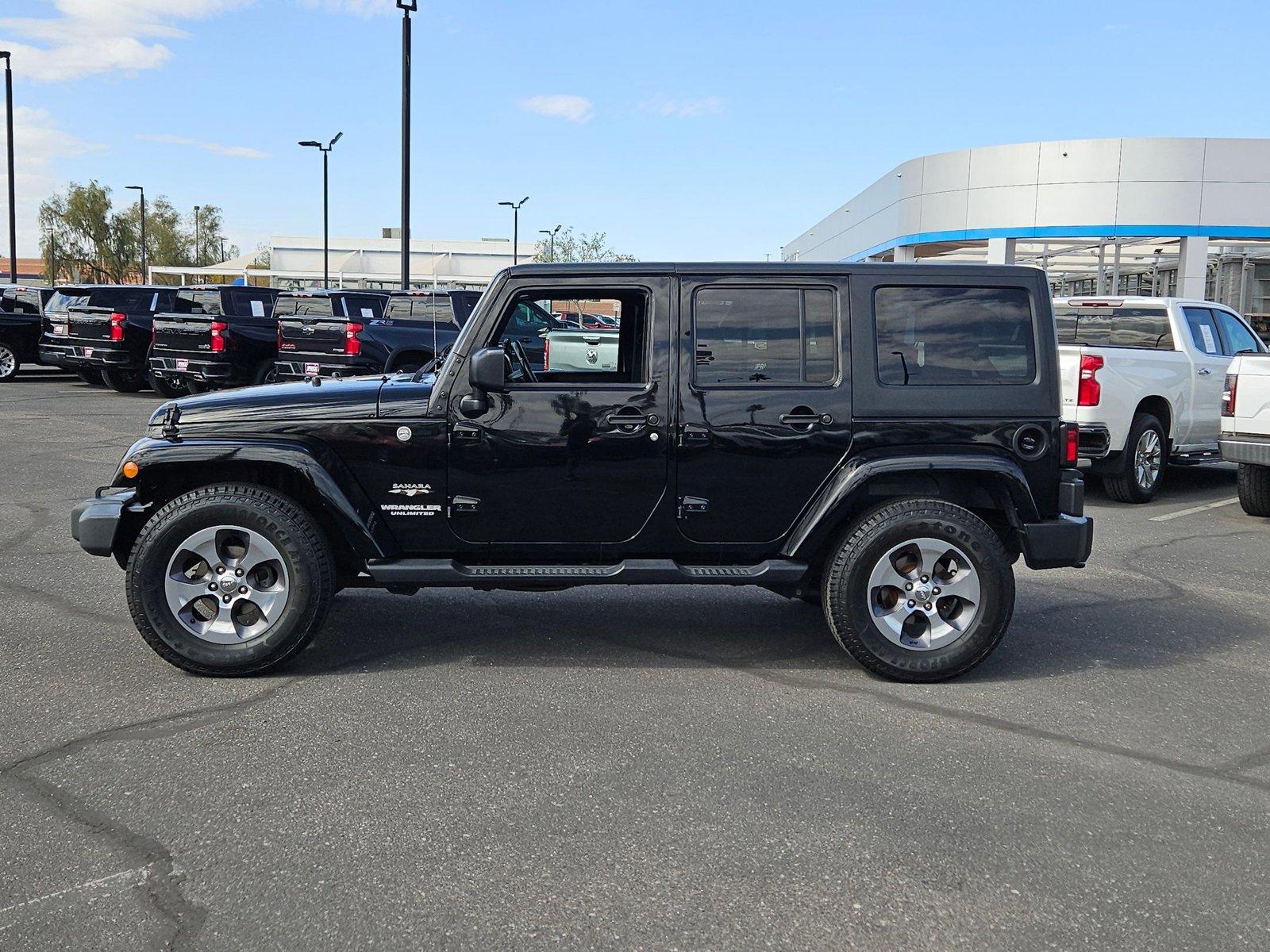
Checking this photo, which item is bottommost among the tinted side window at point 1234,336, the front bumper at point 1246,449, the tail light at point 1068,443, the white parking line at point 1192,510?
the white parking line at point 1192,510

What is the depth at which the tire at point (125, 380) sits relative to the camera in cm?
2092

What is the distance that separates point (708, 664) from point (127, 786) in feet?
8.39

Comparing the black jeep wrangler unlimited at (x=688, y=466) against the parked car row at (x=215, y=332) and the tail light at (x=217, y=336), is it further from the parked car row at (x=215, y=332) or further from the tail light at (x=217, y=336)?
the tail light at (x=217, y=336)

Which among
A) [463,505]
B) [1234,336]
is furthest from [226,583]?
[1234,336]

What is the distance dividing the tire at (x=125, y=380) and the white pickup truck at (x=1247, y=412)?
17.9m

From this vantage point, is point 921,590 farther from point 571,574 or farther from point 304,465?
point 304,465

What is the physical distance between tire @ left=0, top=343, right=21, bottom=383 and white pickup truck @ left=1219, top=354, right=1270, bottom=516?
2165 cm

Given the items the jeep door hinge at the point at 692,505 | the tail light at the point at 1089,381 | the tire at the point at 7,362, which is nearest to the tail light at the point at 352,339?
the tire at the point at 7,362

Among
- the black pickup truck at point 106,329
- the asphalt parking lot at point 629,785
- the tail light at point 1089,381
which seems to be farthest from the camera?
the black pickup truck at point 106,329

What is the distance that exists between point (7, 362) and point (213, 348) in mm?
7112

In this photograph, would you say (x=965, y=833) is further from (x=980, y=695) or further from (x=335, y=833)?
(x=335, y=833)

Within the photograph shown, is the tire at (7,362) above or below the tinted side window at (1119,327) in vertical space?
below

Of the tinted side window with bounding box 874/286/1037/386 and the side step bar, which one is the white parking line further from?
the side step bar

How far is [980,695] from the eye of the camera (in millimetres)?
4992
